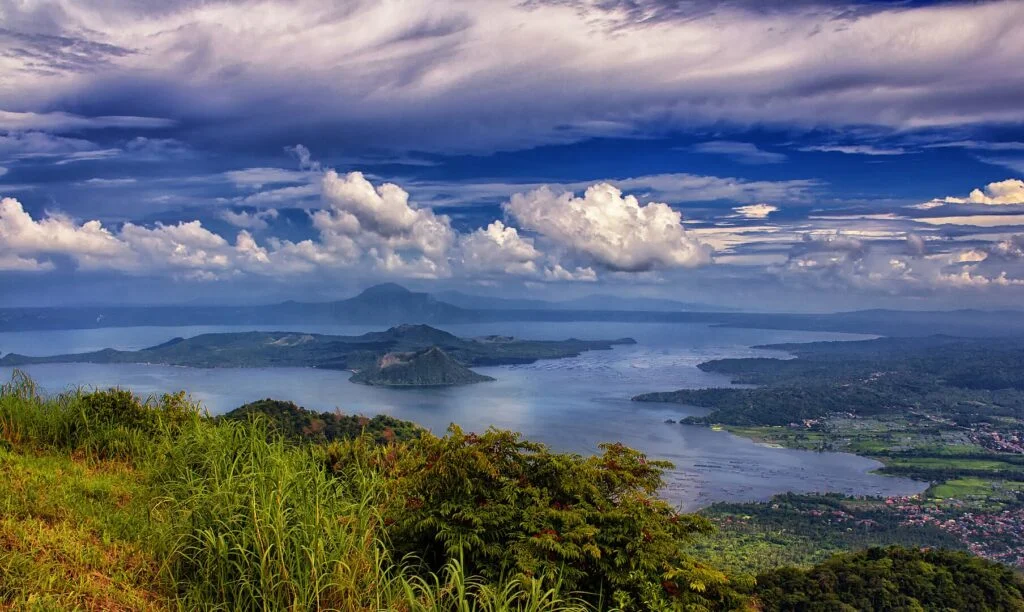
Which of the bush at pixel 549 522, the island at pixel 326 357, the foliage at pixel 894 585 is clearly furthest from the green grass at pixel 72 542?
the island at pixel 326 357

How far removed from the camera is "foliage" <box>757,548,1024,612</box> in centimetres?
2231

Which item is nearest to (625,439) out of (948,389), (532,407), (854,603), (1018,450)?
(532,407)

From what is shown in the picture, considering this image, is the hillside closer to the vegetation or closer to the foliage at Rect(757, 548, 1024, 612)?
the foliage at Rect(757, 548, 1024, 612)

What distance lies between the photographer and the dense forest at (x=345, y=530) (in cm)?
397

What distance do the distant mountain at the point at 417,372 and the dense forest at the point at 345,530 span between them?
137300 millimetres

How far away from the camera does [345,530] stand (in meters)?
4.41

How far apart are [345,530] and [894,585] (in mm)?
25315

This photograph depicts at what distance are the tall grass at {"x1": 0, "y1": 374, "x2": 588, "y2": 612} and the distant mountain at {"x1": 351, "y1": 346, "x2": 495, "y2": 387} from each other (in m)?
137

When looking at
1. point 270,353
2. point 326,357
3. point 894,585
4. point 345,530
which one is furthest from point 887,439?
point 270,353

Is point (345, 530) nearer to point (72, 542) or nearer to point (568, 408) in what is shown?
point (72, 542)

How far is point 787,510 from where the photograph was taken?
62.2 meters

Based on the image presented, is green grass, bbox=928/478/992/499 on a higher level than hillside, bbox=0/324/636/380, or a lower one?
A: lower

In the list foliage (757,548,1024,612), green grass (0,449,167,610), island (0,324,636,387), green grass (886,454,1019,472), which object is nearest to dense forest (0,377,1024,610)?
green grass (0,449,167,610)

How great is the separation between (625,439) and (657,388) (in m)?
63.6
